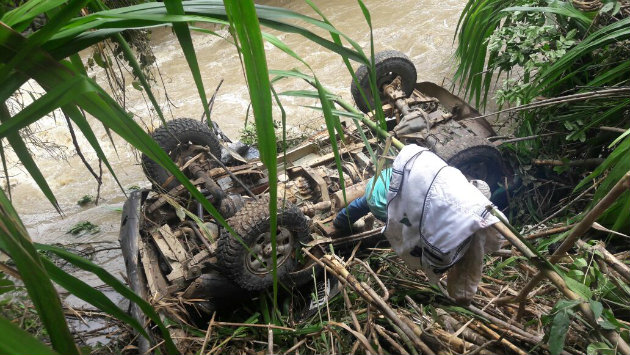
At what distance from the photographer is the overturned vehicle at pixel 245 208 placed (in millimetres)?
3139

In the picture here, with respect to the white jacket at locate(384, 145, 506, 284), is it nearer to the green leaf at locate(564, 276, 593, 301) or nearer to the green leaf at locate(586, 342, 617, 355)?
the green leaf at locate(564, 276, 593, 301)

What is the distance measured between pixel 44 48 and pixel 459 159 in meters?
3.50

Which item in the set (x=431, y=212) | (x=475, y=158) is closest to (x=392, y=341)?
(x=431, y=212)

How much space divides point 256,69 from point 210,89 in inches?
338

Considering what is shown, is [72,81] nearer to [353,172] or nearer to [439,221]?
[439,221]

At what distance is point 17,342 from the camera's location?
556 mm

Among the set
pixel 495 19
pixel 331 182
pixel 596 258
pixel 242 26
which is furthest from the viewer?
pixel 331 182

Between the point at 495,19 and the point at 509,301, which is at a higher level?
the point at 495,19

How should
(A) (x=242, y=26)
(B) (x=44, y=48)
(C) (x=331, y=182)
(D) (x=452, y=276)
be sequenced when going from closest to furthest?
(A) (x=242, y=26)
(B) (x=44, y=48)
(D) (x=452, y=276)
(C) (x=331, y=182)

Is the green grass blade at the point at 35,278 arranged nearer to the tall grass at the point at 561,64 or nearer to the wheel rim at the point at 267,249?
the wheel rim at the point at 267,249

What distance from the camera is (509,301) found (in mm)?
1581

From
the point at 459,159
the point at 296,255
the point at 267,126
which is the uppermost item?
the point at 267,126

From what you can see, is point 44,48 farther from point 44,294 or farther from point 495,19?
point 495,19

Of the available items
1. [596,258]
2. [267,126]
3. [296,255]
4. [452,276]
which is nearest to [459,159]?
[296,255]
